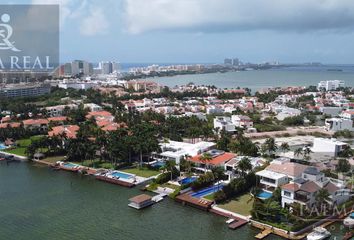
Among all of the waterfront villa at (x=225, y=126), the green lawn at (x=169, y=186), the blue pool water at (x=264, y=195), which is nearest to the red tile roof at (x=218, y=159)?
the green lawn at (x=169, y=186)

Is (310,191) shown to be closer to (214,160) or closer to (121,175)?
(214,160)

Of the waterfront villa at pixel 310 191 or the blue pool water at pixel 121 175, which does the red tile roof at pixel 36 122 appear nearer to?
the blue pool water at pixel 121 175

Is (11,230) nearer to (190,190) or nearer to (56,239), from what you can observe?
(56,239)

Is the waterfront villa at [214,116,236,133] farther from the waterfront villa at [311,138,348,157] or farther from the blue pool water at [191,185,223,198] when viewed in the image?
the blue pool water at [191,185,223,198]

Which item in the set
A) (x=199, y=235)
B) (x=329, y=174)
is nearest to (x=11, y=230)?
(x=199, y=235)

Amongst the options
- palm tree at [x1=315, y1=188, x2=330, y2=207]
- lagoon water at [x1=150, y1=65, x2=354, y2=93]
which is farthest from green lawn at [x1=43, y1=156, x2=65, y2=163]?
lagoon water at [x1=150, y1=65, x2=354, y2=93]

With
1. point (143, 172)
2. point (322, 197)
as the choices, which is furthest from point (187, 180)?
point (322, 197)
